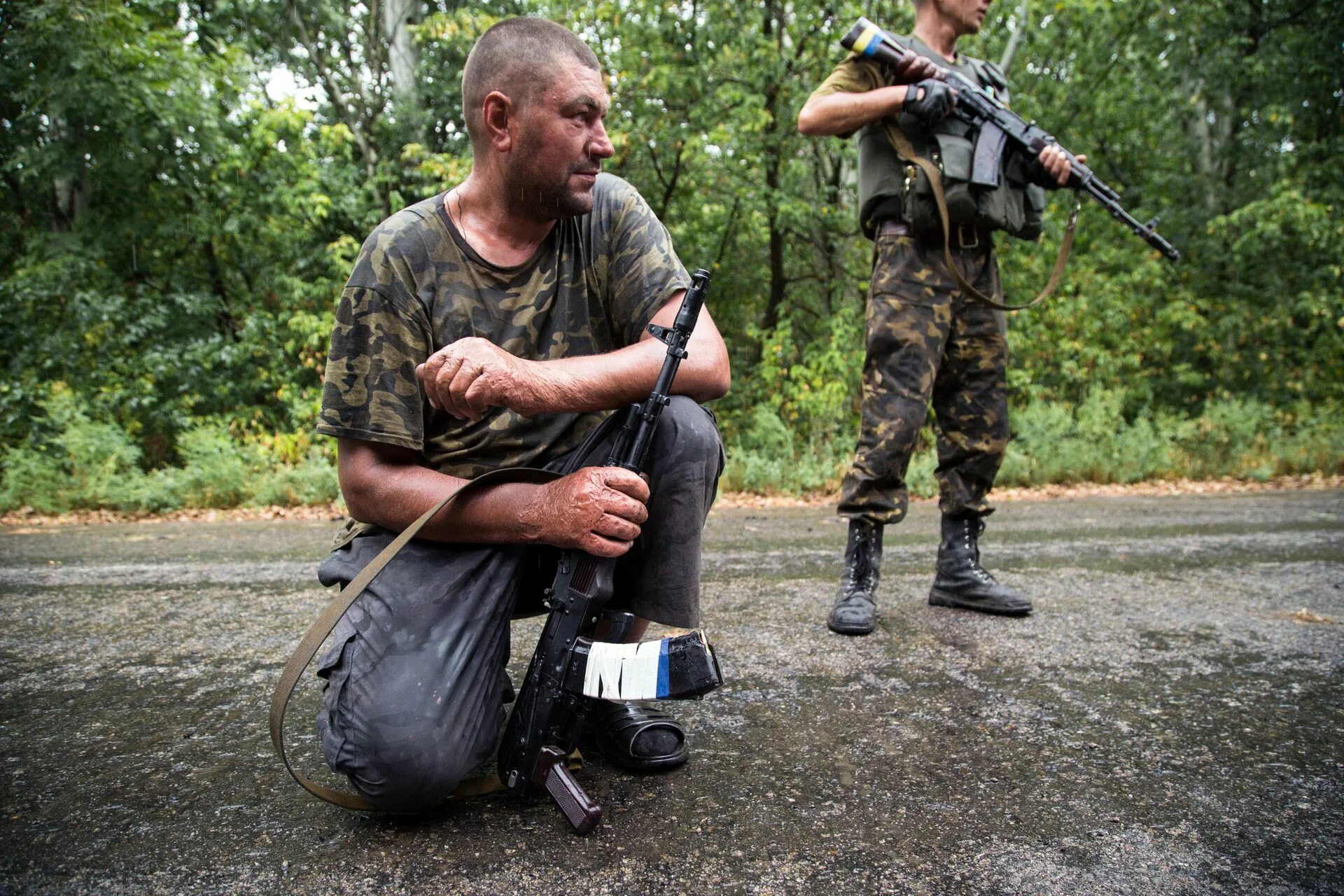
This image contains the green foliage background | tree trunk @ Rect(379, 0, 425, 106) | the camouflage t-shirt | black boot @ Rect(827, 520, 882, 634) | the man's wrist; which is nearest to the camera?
the man's wrist

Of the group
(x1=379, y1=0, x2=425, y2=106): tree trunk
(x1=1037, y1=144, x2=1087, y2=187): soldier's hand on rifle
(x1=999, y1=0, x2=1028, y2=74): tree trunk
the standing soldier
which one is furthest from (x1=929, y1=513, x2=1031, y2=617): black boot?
(x1=379, y1=0, x2=425, y2=106): tree trunk

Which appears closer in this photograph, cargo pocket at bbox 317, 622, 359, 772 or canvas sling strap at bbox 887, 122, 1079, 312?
cargo pocket at bbox 317, 622, 359, 772

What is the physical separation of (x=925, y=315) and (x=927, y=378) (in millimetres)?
228

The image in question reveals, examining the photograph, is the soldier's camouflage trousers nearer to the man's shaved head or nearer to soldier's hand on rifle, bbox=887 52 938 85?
soldier's hand on rifle, bbox=887 52 938 85

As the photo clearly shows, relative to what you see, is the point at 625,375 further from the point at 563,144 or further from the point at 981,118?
the point at 981,118

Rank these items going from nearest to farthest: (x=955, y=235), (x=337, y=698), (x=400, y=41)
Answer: (x=337, y=698)
(x=955, y=235)
(x=400, y=41)

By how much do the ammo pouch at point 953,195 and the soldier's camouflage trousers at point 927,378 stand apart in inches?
3.8

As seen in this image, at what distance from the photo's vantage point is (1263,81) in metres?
12.8

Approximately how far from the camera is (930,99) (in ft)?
10.2

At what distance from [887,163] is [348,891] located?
2888 millimetres

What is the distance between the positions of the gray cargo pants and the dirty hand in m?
0.27

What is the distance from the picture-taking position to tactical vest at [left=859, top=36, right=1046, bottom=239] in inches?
124

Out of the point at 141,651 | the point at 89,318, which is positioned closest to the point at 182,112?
the point at 89,318

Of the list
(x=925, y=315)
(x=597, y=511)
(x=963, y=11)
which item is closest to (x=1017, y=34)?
(x=963, y=11)
